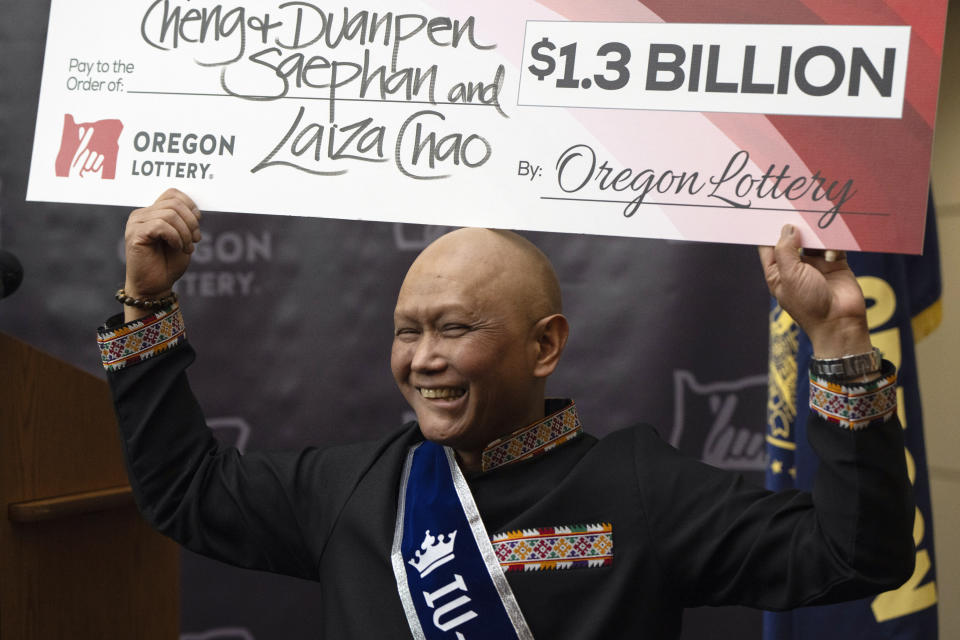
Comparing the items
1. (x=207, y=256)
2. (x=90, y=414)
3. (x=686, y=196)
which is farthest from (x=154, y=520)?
(x=207, y=256)

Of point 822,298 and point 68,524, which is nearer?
point 822,298

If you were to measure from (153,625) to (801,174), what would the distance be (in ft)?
5.04

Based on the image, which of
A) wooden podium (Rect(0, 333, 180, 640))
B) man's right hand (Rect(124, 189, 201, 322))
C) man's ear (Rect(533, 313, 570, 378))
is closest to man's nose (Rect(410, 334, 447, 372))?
man's ear (Rect(533, 313, 570, 378))

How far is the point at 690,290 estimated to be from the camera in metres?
2.57

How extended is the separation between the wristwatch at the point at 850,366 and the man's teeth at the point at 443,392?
0.47 m

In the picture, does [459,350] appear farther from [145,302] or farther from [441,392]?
[145,302]

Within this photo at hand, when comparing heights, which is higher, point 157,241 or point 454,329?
point 157,241

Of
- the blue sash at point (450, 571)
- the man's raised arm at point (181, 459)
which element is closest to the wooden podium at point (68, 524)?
the man's raised arm at point (181, 459)

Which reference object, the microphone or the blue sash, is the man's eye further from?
the microphone

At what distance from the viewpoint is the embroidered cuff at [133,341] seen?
4.77 feet

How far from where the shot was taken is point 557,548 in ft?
4.28

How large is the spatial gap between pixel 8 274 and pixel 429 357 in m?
1.01

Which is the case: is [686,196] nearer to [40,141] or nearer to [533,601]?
[533,601]

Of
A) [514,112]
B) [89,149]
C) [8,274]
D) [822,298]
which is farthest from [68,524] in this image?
[822,298]
